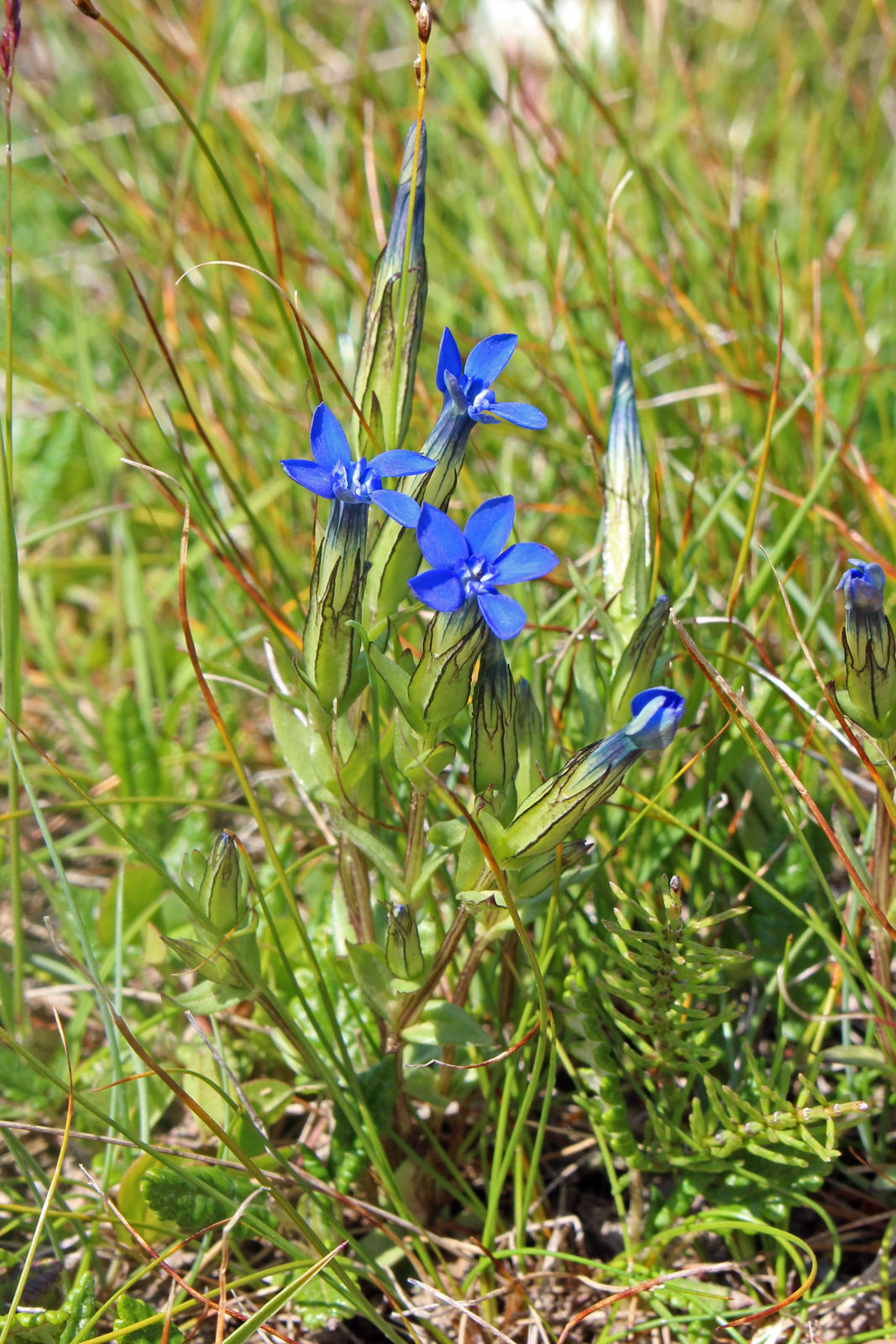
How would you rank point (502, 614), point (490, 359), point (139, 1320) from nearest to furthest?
point (502, 614) → point (490, 359) → point (139, 1320)

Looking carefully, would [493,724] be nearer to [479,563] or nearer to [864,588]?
[479,563]

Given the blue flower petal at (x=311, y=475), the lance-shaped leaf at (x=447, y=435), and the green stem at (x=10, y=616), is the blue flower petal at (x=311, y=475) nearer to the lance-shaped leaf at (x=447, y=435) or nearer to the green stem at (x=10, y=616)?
the lance-shaped leaf at (x=447, y=435)

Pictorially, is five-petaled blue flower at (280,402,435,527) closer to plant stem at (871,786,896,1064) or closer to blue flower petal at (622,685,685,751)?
blue flower petal at (622,685,685,751)

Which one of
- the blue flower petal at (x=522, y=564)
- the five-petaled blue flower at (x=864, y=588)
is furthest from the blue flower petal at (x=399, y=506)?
the five-petaled blue flower at (x=864, y=588)

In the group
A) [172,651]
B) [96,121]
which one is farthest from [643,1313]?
[96,121]

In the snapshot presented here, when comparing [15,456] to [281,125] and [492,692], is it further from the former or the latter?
[492,692]

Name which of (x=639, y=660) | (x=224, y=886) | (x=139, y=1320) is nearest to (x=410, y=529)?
(x=639, y=660)
